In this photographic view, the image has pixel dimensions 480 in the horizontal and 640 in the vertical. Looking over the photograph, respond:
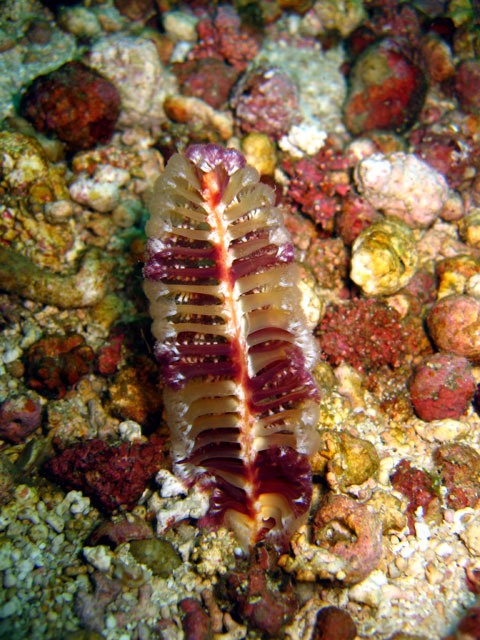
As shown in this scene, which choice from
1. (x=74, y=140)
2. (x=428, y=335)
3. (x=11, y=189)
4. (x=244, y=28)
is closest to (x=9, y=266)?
(x=11, y=189)

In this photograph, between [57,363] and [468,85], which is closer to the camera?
→ [57,363]

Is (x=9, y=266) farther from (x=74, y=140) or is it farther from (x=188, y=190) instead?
(x=188, y=190)

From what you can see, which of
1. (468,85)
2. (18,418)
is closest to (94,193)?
(18,418)

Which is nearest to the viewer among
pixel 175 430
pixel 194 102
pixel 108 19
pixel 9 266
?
pixel 175 430

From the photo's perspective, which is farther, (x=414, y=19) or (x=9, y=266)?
(x=414, y=19)

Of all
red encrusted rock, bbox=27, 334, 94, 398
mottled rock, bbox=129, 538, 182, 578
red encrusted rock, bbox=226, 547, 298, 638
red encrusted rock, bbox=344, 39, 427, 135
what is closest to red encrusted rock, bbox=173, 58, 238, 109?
red encrusted rock, bbox=344, 39, 427, 135

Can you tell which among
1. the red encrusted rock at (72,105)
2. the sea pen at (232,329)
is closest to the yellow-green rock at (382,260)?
the sea pen at (232,329)

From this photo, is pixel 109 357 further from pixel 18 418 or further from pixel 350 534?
pixel 350 534

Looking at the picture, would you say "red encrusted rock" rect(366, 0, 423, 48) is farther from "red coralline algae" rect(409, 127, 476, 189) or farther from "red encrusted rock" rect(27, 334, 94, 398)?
"red encrusted rock" rect(27, 334, 94, 398)
